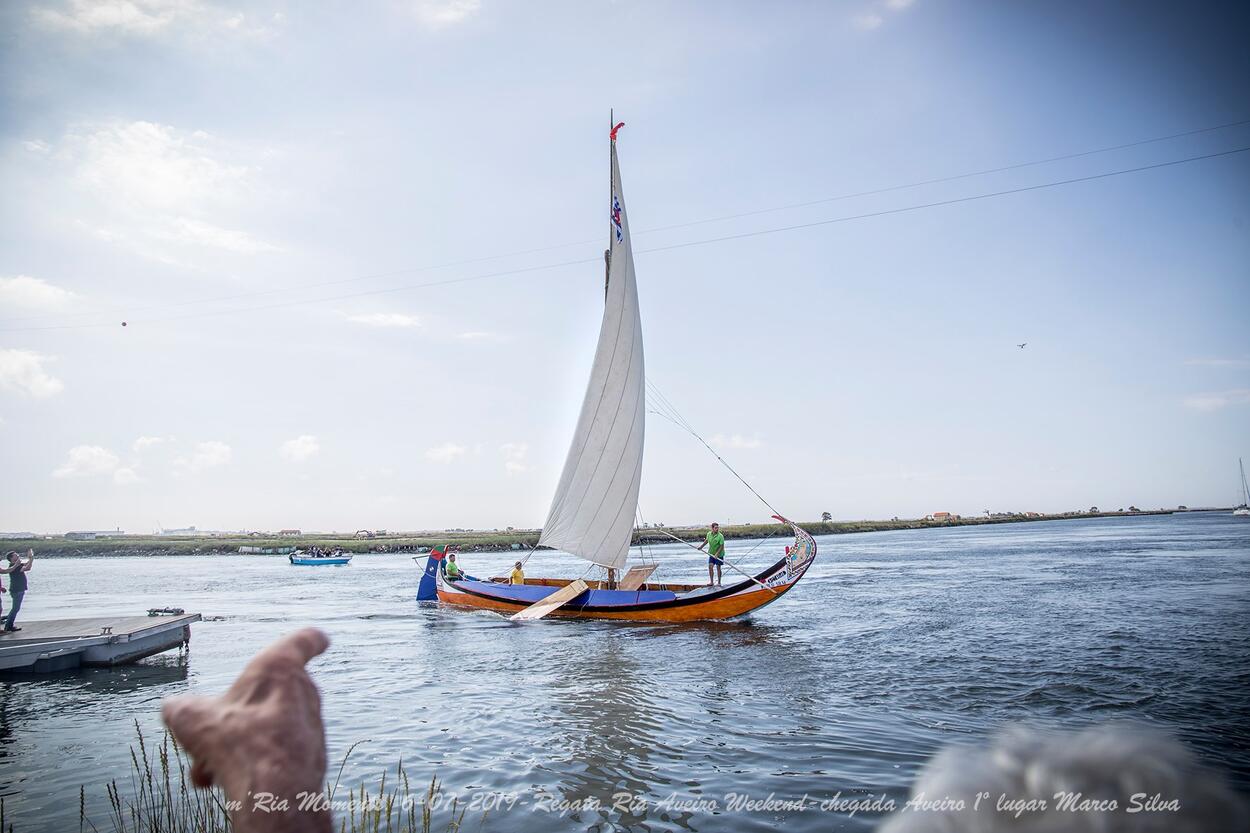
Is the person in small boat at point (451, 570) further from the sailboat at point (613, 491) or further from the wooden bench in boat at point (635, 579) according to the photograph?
the wooden bench in boat at point (635, 579)

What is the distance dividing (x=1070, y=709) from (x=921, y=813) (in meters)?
12.9

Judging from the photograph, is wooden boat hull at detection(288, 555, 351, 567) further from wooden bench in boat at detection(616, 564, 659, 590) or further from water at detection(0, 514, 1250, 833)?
wooden bench in boat at detection(616, 564, 659, 590)

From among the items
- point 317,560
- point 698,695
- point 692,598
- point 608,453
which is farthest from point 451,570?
point 317,560

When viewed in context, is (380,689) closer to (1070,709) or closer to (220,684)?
(220,684)

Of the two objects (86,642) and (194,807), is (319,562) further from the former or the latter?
(194,807)

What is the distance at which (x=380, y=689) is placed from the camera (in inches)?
553

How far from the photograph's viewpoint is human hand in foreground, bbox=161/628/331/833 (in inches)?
53.2

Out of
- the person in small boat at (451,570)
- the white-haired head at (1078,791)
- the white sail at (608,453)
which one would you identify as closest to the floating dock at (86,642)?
the white sail at (608,453)

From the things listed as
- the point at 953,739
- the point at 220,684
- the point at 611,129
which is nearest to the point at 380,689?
the point at 220,684

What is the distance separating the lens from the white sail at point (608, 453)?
23047mm

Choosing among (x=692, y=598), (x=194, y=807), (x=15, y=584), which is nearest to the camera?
(x=194, y=807)

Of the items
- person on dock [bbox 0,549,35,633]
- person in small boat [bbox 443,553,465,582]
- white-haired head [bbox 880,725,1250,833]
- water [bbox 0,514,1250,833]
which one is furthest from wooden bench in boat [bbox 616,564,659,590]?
white-haired head [bbox 880,725,1250,833]

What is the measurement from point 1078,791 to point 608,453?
22.0m

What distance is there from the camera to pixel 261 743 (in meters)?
1.39
